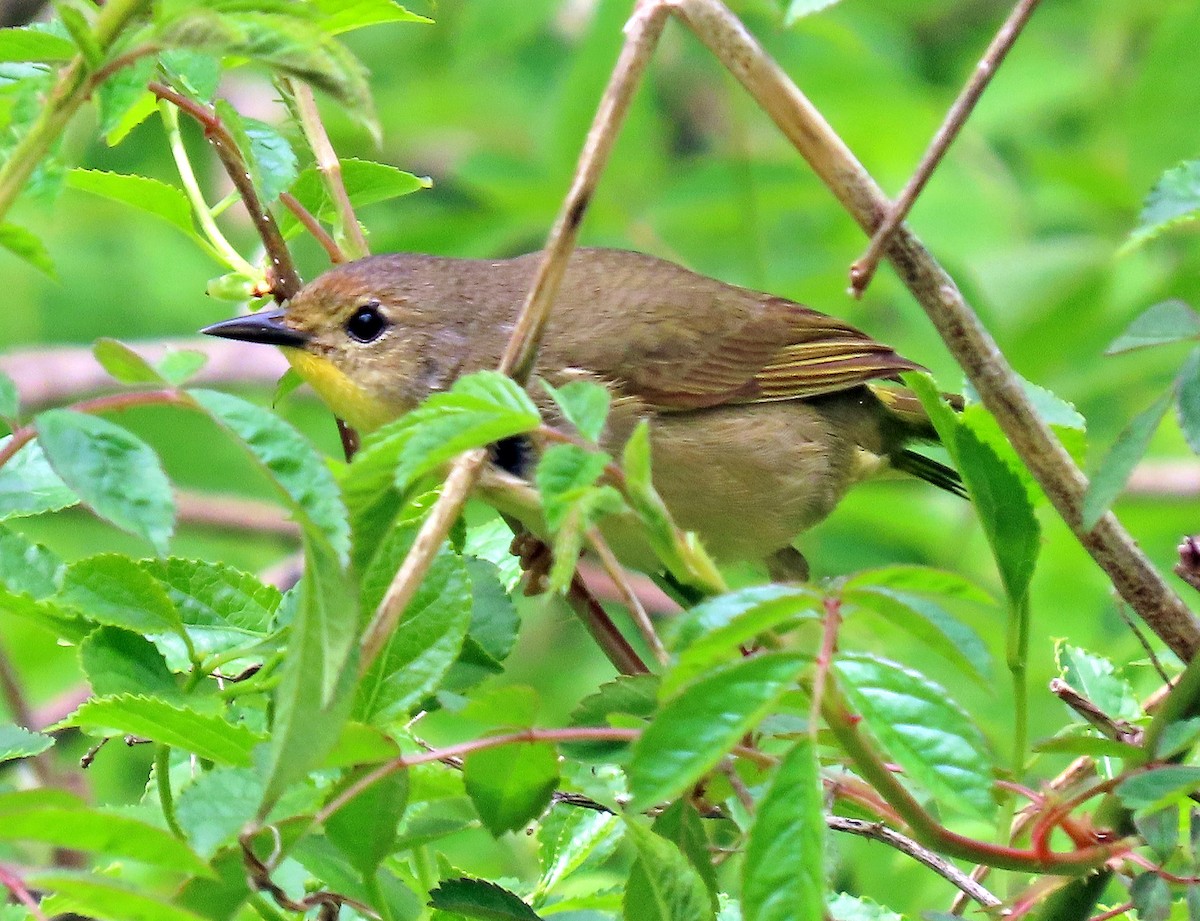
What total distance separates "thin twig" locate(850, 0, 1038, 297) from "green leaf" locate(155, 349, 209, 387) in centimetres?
A: 72

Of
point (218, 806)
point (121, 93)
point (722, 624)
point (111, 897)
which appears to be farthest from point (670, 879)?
point (121, 93)

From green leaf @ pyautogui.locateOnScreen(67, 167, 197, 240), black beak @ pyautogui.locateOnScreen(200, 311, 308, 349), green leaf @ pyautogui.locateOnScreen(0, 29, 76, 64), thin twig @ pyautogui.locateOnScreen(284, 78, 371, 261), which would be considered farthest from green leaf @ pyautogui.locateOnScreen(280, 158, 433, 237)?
green leaf @ pyautogui.locateOnScreen(0, 29, 76, 64)

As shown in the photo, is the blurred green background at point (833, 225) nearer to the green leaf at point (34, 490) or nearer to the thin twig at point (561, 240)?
the thin twig at point (561, 240)

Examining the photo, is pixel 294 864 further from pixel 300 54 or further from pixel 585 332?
pixel 585 332

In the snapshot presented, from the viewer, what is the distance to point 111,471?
115 centimetres

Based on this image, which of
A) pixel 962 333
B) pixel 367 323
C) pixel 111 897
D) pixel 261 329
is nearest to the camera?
pixel 111 897

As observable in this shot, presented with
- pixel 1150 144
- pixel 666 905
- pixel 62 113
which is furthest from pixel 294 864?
pixel 1150 144

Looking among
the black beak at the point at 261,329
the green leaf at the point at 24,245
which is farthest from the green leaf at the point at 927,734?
the black beak at the point at 261,329

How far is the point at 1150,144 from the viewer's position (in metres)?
4.09

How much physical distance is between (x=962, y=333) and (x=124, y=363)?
927 mm

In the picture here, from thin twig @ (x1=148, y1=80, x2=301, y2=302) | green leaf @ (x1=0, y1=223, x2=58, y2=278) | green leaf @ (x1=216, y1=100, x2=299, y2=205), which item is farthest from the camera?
thin twig @ (x1=148, y1=80, x2=301, y2=302)

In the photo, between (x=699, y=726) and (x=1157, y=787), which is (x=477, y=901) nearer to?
(x=699, y=726)

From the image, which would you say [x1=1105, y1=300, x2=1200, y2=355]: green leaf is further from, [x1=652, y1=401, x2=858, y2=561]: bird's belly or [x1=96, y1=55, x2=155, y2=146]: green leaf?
[x1=652, y1=401, x2=858, y2=561]: bird's belly

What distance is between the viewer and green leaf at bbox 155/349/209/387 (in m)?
1.32
